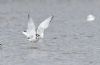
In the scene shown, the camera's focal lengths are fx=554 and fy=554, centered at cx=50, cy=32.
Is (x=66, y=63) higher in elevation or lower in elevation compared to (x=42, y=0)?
lower

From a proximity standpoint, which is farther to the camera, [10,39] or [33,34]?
[10,39]

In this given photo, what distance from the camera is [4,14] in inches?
1074

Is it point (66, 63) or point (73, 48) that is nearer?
point (66, 63)

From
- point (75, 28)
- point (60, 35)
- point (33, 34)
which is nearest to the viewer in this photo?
point (33, 34)

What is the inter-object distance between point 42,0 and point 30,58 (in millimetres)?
18595

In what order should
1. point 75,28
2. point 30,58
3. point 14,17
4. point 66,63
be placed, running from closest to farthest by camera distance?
point 66,63 → point 30,58 → point 75,28 → point 14,17

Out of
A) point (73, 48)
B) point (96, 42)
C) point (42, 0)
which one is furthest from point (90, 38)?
point (42, 0)

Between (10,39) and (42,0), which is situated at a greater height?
(42,0)

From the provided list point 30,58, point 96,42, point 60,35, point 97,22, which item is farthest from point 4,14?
point 30,58

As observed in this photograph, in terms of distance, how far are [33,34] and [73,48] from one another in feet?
4.58

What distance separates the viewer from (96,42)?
1827cm

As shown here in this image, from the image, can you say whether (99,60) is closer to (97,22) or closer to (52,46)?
(52,46)

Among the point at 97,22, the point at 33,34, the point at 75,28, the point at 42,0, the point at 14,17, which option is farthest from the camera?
the point at 42,0

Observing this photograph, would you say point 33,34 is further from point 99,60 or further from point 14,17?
point 14,17
